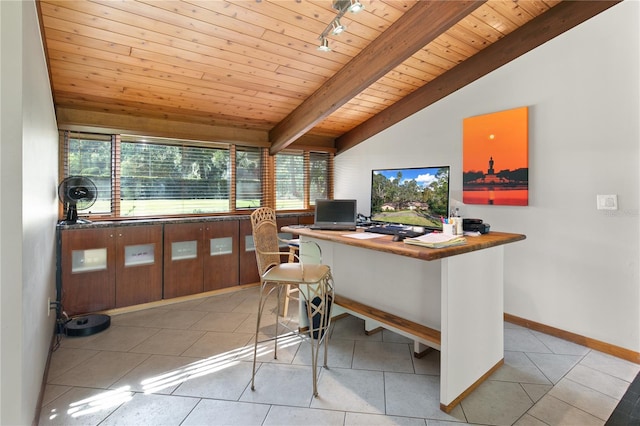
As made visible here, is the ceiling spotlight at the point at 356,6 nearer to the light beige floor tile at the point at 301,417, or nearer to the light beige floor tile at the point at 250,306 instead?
the light beige floor tile at the point at 301,417

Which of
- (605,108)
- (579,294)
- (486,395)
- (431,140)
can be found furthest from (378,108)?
(486,395)

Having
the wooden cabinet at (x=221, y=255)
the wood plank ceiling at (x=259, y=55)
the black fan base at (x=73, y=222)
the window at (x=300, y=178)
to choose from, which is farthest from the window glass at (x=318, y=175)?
the black fan base at (x=73, y=222)

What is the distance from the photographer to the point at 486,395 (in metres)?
1.95

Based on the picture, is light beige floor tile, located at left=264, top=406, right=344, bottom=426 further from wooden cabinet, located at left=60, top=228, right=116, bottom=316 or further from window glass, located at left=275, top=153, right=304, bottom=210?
window glass, located at left=275, top=153, right=304, bottom=210

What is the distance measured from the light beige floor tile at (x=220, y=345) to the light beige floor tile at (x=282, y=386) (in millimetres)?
332

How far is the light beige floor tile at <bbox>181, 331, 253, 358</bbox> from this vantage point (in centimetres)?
247

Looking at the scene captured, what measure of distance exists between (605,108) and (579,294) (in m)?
1.56

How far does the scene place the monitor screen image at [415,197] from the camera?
3.06 m

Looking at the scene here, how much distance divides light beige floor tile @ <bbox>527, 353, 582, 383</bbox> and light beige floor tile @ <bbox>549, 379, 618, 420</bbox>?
0.08m

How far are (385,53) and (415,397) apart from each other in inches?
107

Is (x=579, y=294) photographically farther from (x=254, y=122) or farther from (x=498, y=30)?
(x=254, y=122)

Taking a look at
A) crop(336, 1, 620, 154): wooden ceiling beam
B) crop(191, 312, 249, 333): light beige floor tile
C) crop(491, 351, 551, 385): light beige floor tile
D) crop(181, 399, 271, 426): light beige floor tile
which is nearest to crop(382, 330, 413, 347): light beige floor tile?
crop(491, 351, 551, 385): light beige floor tile

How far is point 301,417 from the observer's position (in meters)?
1.75

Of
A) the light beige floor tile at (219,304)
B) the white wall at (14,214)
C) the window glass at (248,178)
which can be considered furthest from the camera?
the window glass at (248,178)
